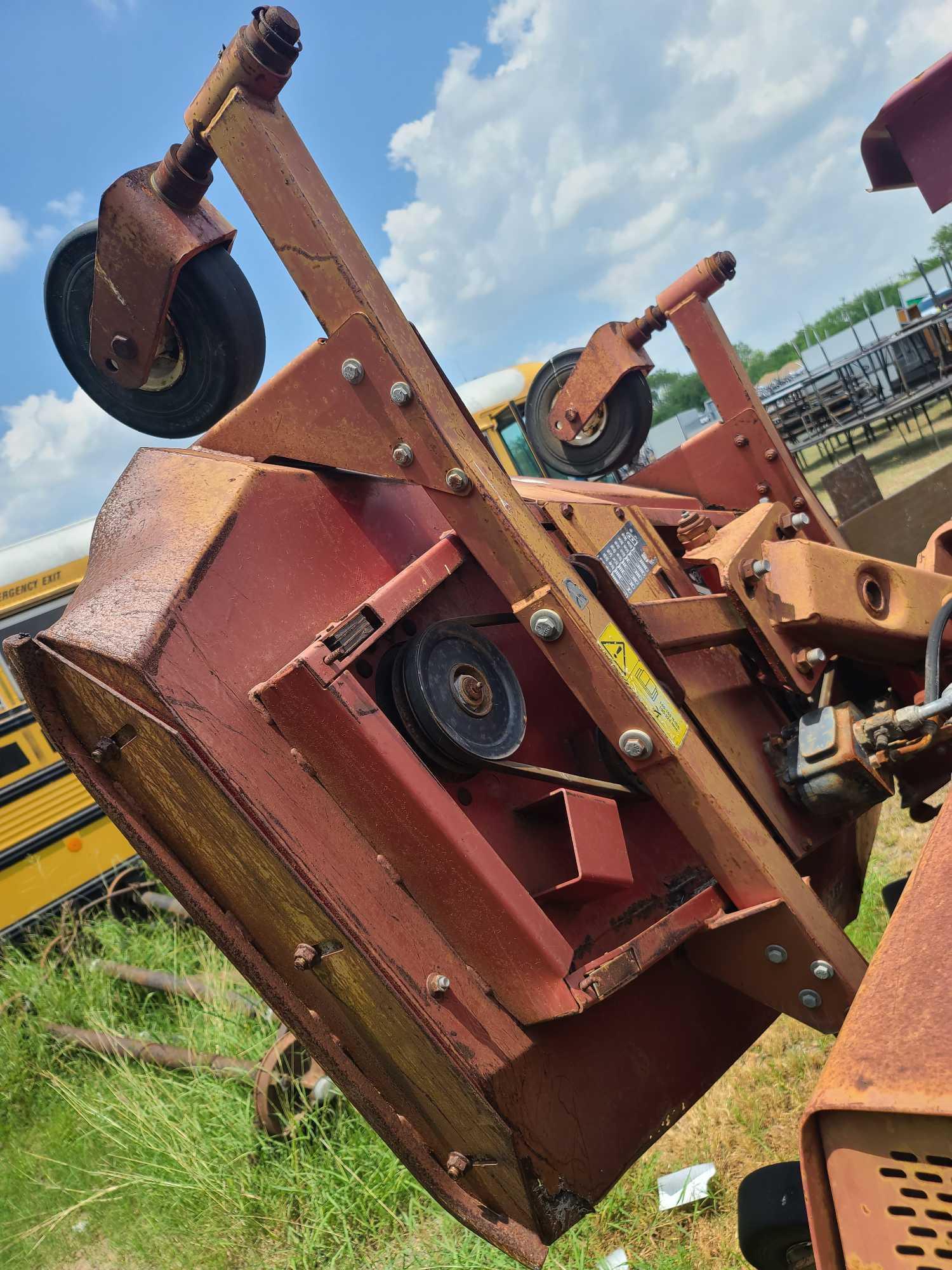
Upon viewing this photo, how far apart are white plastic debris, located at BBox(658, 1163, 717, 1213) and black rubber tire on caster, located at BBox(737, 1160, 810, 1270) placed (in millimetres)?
637

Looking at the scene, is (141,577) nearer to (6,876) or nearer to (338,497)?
(338,497)

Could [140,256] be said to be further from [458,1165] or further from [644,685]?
[458,1165]

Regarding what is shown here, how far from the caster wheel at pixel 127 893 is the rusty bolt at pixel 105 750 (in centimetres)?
528

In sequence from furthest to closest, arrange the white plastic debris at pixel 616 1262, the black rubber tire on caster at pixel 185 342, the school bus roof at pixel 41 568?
the school bus roof at pixel 41 568 < the white plastic debris at pixel 616 1262 < the black rubber tire on caster at pixel 185 342

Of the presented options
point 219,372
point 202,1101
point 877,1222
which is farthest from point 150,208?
point 202,1101

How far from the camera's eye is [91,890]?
24.3ft

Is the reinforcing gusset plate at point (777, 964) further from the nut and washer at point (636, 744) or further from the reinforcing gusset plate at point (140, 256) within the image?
the reinforcing gusset plate at point (140, 256)

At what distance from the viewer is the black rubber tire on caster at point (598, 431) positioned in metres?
3.90

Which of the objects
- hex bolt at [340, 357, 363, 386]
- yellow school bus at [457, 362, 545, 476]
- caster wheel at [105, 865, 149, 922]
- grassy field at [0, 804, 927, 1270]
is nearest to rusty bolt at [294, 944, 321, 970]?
hex bolt at [340, 357, 363, 386]

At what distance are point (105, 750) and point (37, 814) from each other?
628 centimetres

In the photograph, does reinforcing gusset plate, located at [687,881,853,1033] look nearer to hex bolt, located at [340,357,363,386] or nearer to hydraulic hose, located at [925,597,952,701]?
hydraulic hose, located at [925,597,952,701]

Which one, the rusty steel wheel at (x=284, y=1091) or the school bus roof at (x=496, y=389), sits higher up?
the school bus roof at (x=496, y=389)

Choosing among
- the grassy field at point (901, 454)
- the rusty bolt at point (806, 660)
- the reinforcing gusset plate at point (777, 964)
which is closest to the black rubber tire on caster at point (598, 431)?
the rusty bolt at point (806, 660)

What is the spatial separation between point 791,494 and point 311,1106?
3090mm
